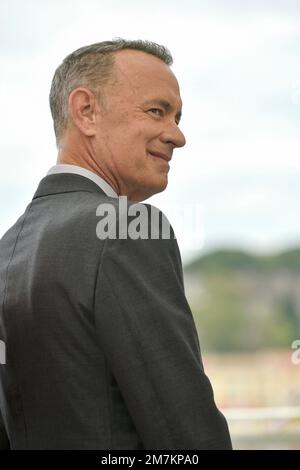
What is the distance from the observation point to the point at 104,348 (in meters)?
0.77

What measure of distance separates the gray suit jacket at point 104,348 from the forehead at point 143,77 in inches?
6.8

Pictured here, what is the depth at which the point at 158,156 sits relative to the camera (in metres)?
0.95

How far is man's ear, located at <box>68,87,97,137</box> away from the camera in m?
0.94

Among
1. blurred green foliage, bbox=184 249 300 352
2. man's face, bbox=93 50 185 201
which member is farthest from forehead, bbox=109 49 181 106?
blurred green foliage, bbox=184 249 300 352

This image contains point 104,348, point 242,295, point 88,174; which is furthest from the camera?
point 242,295

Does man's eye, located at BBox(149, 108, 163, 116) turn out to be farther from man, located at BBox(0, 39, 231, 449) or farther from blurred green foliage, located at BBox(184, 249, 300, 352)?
blurred green foliage, located at BBox(184, 249, 300, 352)

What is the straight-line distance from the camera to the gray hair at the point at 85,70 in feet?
3.16

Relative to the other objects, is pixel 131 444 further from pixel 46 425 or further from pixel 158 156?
pixel 158 156

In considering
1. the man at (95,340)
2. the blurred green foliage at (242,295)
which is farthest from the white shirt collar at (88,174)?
the blurred green foliage at (242,295)

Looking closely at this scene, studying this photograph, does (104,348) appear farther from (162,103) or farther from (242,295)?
(242,295)

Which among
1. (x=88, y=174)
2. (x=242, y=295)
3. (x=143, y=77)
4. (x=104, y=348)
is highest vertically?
(x=242, y=295)

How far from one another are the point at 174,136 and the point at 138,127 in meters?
0.05

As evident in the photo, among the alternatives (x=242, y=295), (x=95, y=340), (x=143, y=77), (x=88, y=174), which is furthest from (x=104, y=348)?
(x=242, y=295)

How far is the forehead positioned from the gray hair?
1cm
